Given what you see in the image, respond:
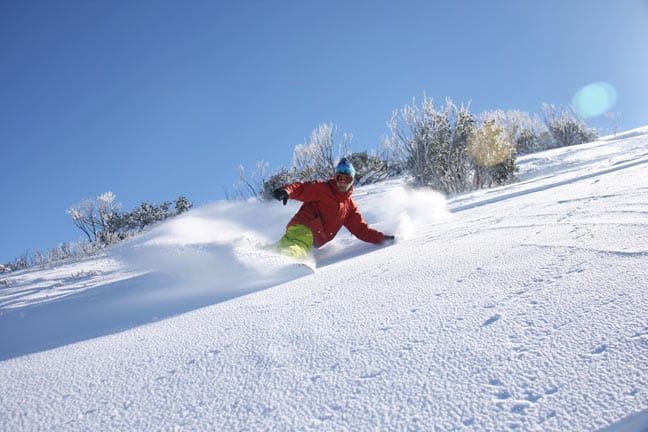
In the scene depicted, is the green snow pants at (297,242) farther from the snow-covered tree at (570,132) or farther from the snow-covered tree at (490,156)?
the snow-covered tree at (570,132)

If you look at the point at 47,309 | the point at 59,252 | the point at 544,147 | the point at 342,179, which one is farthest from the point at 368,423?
the point at 544,147

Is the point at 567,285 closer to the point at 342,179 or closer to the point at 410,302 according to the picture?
the point at 410,302

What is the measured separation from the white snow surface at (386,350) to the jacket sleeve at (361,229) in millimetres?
1107

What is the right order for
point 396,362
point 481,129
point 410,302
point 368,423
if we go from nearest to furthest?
point 368,423
point 396,362
point 410,302
point 481,129

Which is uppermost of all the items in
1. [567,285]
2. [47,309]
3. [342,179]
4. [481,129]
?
[481,129]

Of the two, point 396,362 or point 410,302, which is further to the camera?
point 410,302

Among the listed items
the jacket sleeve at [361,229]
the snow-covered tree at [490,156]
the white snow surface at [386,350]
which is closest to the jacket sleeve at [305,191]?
the jacket sleeve at [361,229]

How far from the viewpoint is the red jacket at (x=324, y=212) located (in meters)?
2.82

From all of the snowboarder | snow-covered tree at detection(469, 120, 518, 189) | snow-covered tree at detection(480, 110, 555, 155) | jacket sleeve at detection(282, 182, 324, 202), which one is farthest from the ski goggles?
snow-covered tree at detection(480, 110, 555, 155)

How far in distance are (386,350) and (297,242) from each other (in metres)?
1.87

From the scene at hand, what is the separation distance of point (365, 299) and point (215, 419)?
0.56m

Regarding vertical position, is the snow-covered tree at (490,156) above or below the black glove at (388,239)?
above

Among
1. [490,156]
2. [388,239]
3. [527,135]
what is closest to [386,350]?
[388,239]

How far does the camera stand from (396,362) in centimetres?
64
